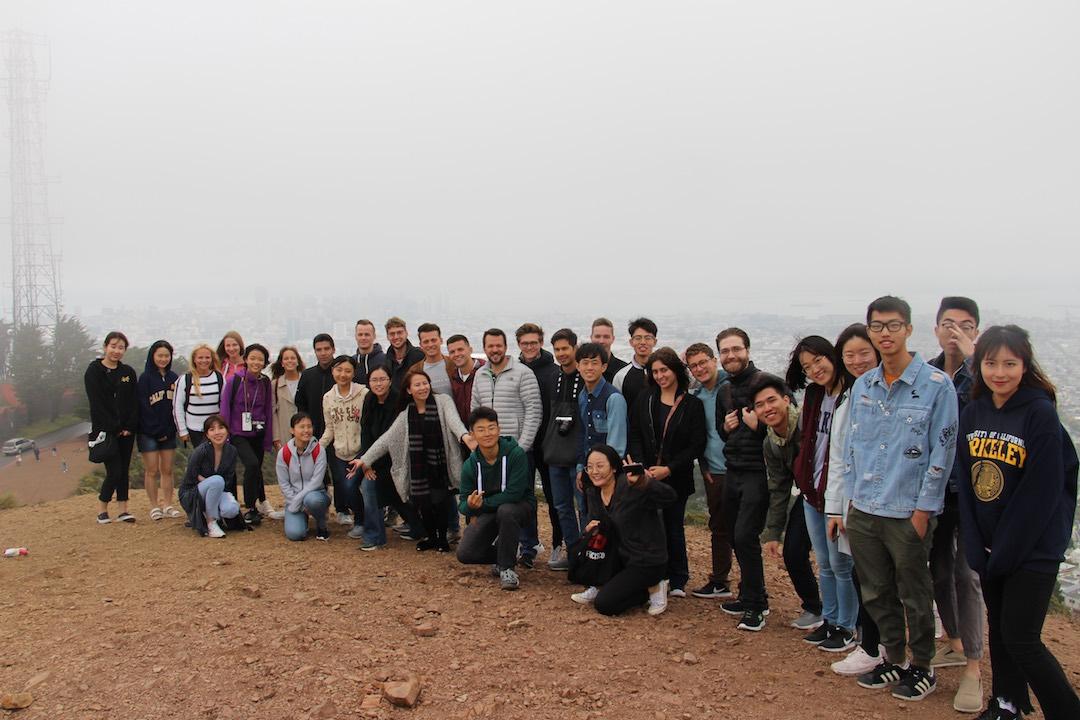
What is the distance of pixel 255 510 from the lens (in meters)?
8.93

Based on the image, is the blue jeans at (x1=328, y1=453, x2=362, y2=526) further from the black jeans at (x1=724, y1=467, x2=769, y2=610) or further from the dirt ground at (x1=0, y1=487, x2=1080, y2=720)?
the black jeans at (x1=724, y1=467, x2=769, y2=610)

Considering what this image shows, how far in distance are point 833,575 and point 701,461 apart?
143cm

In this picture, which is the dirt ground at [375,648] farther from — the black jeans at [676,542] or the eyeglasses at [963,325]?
the eyeglasses at [963,325]

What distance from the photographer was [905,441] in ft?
13.8

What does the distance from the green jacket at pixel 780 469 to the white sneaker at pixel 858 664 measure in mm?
982

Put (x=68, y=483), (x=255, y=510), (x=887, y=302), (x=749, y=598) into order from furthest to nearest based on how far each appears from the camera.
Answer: (x=68, y=483), (x=255, y=510), (x=749, y=598), (x=887, y=302)

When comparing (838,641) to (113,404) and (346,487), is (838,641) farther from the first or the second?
(113,404)

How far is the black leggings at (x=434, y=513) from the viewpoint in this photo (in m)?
7.59

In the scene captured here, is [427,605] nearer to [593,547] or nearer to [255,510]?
[593,547]

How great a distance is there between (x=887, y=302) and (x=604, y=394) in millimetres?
2838

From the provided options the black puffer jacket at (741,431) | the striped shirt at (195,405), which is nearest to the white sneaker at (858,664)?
the black puffer jacket at (741,431)

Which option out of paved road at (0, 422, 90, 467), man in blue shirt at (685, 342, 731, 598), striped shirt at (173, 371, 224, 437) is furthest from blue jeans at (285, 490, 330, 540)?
paved road at (0, 422, 90, 467)

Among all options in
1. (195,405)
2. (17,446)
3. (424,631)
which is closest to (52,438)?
(17,446)

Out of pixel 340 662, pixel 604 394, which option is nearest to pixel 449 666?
pixel 340 662
